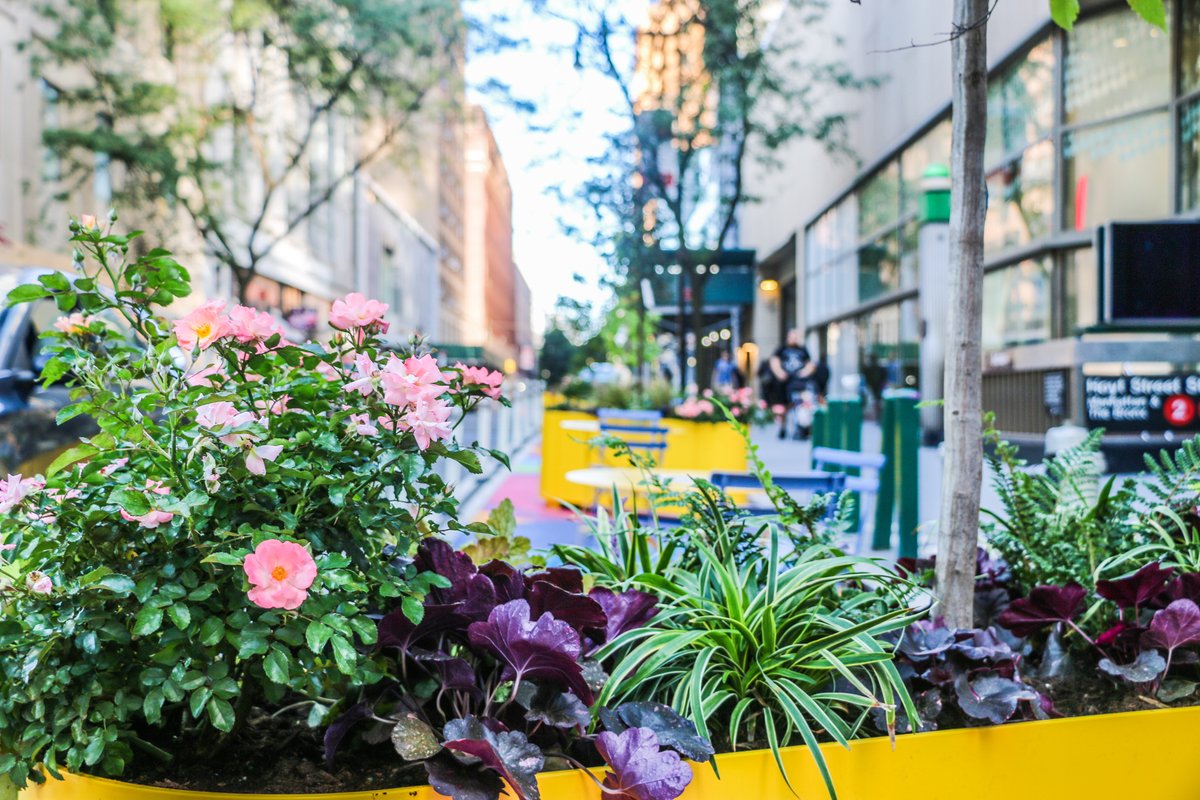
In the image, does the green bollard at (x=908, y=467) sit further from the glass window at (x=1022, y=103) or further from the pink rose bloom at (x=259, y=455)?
the glass window at (x=1022, y=103)

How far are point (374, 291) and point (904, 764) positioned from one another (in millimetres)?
47281

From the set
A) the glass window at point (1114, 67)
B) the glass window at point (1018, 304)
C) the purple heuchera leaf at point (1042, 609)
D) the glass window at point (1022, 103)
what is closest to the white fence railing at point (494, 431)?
the purple heuchera leaf at point (1042, 609)

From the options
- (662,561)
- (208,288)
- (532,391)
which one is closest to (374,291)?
(208,288)

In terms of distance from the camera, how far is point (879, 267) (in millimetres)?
21938

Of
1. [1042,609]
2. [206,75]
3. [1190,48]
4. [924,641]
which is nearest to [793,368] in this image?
[1190,48]

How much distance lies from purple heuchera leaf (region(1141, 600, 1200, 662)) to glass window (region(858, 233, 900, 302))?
745 inches

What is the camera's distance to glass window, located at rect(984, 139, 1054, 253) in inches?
566

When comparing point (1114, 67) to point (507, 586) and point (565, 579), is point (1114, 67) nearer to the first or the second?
point (565, 579)

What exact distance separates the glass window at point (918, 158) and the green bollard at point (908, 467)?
13173mm

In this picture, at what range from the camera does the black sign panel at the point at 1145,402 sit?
902 cm

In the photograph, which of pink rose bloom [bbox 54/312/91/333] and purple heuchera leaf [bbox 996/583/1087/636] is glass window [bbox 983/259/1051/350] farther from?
pink rose bloom [bbox 54/312/91/333]

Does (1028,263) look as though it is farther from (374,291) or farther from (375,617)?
(374,291)

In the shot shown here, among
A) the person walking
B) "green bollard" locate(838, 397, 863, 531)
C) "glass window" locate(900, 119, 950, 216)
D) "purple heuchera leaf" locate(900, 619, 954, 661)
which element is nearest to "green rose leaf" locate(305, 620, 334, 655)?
"purple heuchera leaf" locate(900, 619, 954, 661)

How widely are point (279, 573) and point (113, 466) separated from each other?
563 mm
